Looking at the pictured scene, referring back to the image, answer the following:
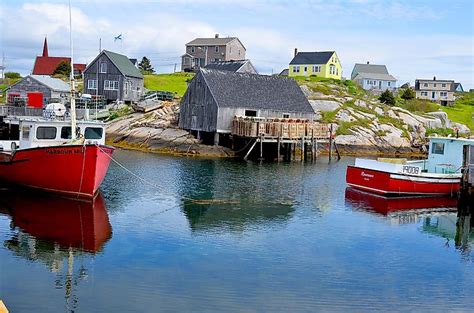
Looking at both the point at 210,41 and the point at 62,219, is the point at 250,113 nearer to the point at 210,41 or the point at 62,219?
the point at 62,219

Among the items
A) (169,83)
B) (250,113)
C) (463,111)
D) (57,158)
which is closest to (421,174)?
(57,158)

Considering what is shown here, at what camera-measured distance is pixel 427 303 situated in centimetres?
1538

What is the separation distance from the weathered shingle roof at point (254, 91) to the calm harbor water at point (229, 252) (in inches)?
790

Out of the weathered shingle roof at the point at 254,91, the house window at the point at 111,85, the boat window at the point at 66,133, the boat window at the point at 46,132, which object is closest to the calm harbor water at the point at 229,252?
the boat window at the point at 46,132

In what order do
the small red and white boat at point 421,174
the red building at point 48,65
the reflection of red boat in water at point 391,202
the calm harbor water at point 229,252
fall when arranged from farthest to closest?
the red building at point 48,65 < the small red and white boat at point 421,174 < the reflection of red boat in water at point 391,202 < the calm harbor water at point 229,252

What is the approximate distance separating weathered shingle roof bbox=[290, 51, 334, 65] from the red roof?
3800cm

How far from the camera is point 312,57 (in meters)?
99.1

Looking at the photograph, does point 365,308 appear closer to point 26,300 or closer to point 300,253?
point 300,253

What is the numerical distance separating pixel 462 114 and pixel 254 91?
4592cm

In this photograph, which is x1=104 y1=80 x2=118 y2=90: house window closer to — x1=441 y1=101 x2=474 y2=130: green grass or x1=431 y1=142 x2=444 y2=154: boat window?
x1=431 y1=142 x2=444 y2=154: boat window

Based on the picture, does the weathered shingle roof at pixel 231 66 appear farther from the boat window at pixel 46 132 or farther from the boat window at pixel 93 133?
the boat window at pixel 46 132

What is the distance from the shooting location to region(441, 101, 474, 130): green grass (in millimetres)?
79494

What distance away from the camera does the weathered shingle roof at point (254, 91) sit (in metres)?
51.3

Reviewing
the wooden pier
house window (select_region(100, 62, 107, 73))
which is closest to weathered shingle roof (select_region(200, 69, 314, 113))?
the wooden pier
